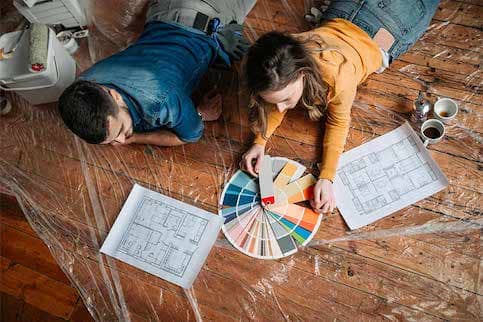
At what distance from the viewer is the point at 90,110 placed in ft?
3.28

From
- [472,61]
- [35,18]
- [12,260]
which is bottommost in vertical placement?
[12,260]

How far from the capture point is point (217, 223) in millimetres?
1338

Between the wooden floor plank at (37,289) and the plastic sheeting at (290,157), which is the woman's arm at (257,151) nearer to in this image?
the plastic sheeting at (290,157)

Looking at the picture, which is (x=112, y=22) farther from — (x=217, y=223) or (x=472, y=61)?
(x=472, y=61)

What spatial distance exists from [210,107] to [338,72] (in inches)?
17.4

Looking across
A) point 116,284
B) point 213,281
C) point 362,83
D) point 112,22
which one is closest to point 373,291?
point 213,281

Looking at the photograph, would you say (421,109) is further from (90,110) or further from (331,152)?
(90,110)

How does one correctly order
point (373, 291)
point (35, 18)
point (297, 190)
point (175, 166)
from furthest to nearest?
point (35, 18) < point (175, 166) < point (297, 190) < point (373, 291)

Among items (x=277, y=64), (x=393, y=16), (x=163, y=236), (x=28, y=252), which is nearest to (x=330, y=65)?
(x=277, y=64)

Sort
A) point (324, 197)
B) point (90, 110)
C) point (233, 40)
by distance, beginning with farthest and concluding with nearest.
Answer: point (233, 40), point (324, 197), point (90, 110)

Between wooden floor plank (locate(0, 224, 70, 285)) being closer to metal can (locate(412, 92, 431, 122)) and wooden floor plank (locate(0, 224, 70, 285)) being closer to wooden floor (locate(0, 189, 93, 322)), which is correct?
wooden floor (locate(0, 189, 93, 322))

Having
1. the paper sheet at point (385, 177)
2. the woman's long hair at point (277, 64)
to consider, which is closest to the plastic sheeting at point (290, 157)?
the paper sheet at point (385, 177)

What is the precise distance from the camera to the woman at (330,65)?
1.03m

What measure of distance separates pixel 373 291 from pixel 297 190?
0.35 metres
